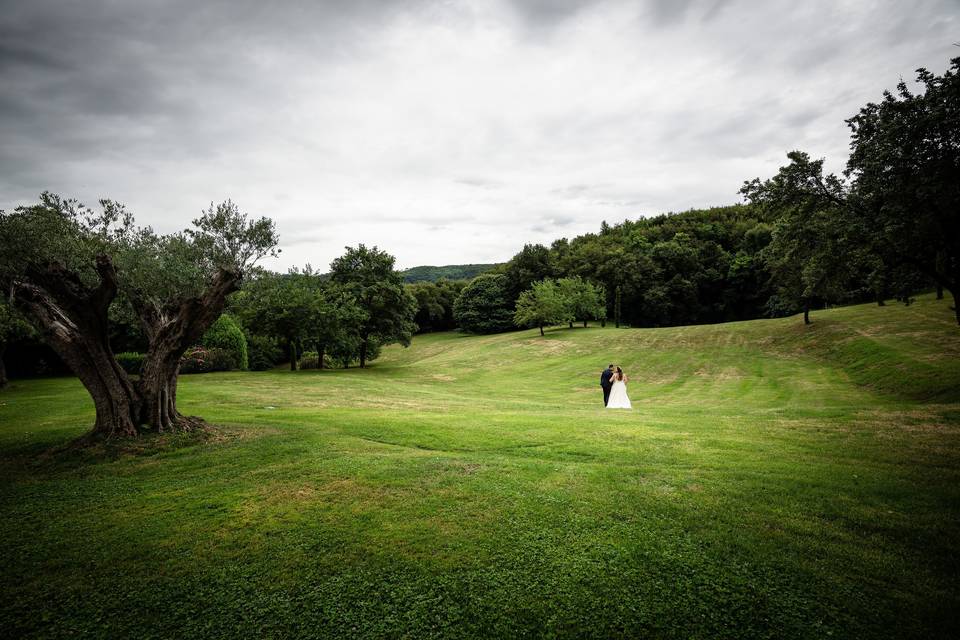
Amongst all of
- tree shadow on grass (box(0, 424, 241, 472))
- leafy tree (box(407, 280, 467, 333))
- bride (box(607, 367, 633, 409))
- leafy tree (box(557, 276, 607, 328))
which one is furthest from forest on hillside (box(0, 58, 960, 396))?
leafy tree (box(407, 280, 467, 333))

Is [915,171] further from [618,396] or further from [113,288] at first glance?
[113,288]

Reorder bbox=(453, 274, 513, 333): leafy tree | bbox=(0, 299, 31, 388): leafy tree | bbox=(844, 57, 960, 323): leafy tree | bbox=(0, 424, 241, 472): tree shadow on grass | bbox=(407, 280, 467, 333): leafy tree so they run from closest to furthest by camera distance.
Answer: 1. bbox=(0, 424, 241, 472): tree shadow on grass
2. bbox=(844, 57, 960, 323): leafy tree
3. bbox=(0, 299, 31, 388): leafy tree
4. bbox=(453, 274, 513, 333): leafy tree
5. bbox=(407, 280, 467, 333): leafy tree

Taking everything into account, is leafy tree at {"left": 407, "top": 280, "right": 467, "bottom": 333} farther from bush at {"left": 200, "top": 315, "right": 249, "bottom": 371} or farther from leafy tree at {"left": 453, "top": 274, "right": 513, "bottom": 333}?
bush at {"left": 200, "top": 315, "right": 249, "bottom": 371}

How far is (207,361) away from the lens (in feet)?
123

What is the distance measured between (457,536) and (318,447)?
20.6ft

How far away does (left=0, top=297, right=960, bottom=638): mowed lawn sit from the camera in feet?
15.7

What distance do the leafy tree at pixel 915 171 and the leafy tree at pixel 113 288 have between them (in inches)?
989

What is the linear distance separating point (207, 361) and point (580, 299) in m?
52.3

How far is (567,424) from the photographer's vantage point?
47.5ft

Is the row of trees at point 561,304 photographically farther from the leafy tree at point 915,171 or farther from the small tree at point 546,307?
the leafy tree at point 915,171

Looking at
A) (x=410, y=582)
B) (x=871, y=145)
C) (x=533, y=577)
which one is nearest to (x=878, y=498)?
(x=533, y=577)

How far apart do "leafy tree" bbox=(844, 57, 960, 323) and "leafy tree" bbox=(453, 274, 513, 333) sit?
6610cm

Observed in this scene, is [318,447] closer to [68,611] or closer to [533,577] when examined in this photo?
[68,611]

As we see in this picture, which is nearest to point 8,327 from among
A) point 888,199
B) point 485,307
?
point 888,199
